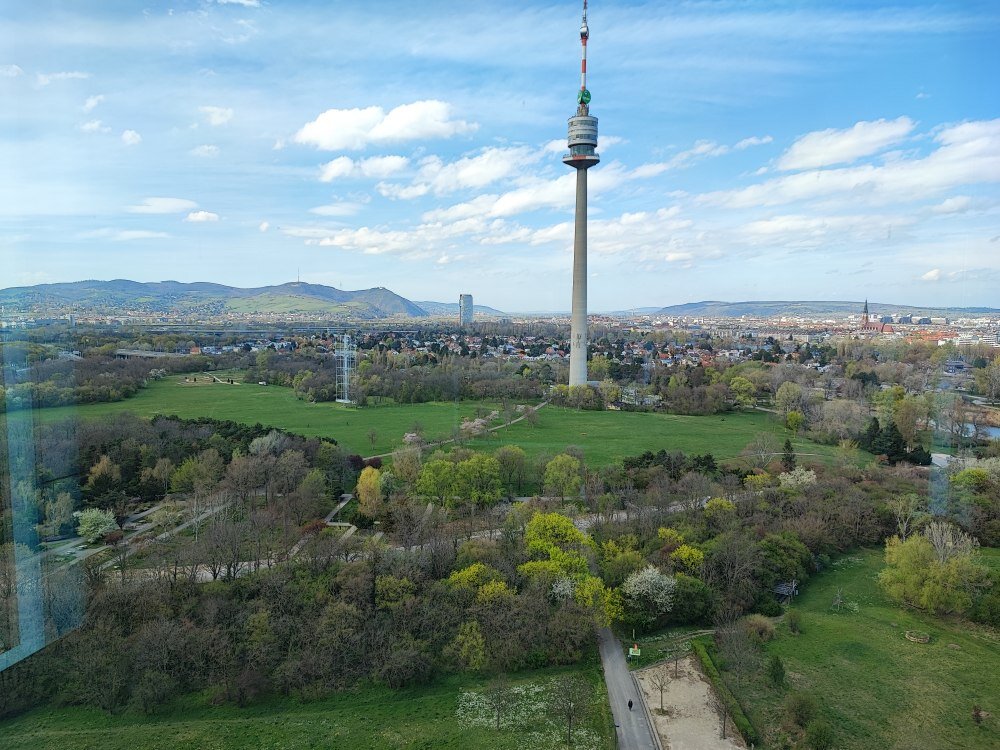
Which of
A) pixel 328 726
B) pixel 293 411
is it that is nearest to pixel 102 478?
pixel 328 726

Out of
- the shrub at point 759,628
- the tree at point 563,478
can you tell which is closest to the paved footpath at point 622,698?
the shrub at point 759,628

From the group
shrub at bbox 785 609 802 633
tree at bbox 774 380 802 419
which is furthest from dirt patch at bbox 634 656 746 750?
tree at bbox 774 380 802 419

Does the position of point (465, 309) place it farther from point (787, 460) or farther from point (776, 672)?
point (776, 672)

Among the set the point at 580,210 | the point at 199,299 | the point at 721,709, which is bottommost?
the point at 721,709

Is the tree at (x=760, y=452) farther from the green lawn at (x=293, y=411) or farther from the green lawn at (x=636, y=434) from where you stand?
the green lawn at (x=293, y=411)

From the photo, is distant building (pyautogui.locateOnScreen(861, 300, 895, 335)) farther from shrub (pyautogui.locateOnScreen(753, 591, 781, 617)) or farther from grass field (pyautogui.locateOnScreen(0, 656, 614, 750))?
grass field (pyautogui.locateOnScreen(0, 656, 614, 750))
